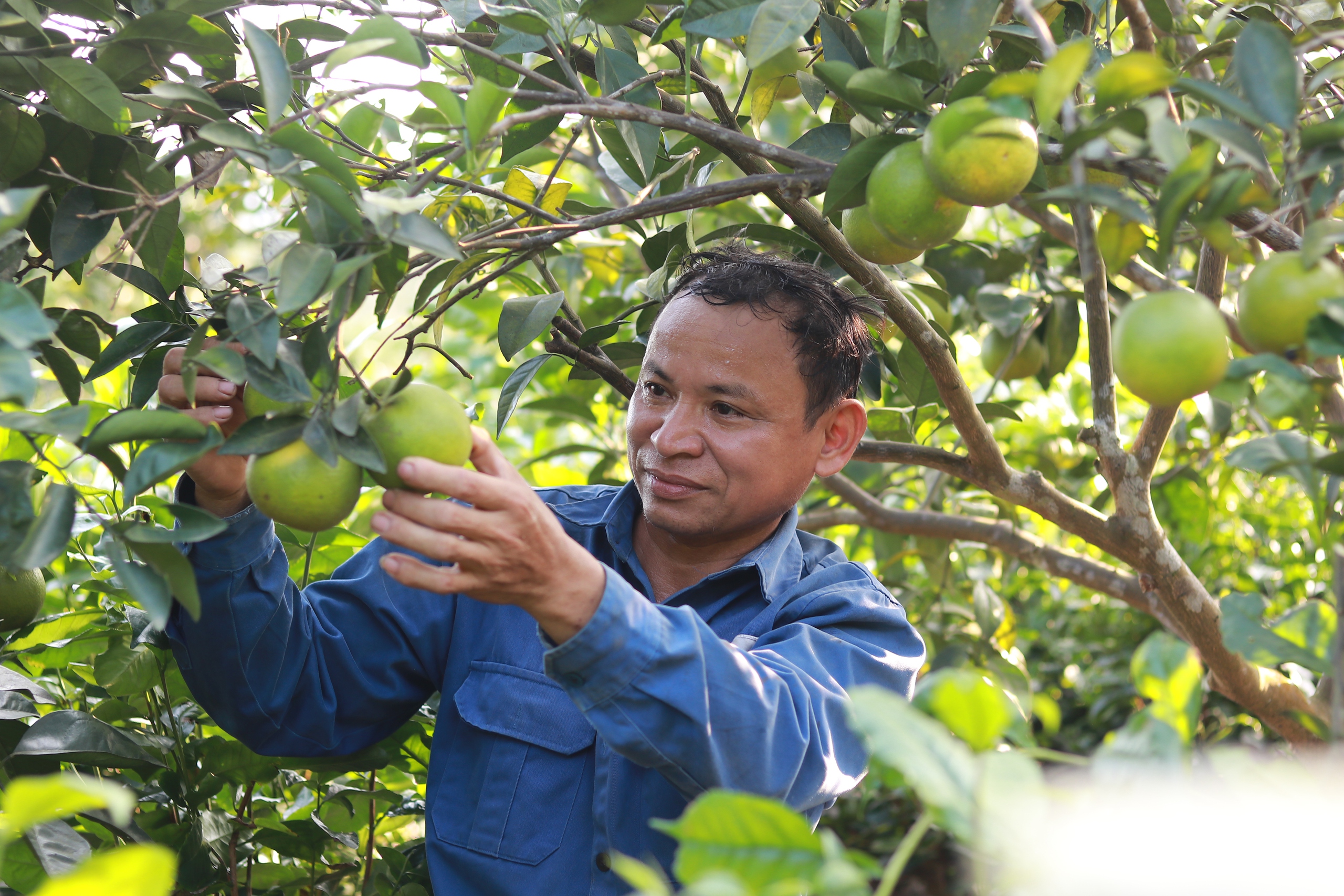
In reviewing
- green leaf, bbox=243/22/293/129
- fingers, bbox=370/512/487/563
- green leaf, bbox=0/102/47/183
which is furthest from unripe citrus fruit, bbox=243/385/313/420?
green leaf, bbox=0/102/47/183

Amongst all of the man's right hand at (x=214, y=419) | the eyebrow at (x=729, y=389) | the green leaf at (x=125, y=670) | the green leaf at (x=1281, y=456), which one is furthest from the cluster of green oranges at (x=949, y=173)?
the green leaf at (x=125, y=670)

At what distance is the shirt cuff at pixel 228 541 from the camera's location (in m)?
1.14

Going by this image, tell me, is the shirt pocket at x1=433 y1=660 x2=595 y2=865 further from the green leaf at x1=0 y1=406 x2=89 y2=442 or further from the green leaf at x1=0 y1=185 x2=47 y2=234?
the green leaf at x1=0 y1=185 x2=47 y2=234

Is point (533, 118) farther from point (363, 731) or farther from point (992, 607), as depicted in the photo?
point (992, 607)

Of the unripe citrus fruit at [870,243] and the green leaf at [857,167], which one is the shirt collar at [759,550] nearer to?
the unripe citrus fruit at [870,243]

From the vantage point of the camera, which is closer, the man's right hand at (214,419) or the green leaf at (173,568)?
the green leaf at (173,568)

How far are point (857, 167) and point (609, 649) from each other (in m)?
0.48

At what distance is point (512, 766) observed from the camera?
140 centimetres

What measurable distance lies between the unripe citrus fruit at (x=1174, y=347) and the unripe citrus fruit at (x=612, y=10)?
22.2 inches

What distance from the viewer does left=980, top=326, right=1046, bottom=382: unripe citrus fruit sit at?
2.00 m

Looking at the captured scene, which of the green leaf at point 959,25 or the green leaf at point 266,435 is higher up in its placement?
the green leaf at point 959,25

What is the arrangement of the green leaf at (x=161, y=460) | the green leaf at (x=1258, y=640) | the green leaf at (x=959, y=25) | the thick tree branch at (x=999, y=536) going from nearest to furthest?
the green leaf at (x=1258, y=640), the green leaf at (x=161, y=460), the green leaf at (x=959, y=25), the thick tree branch at (x=999, y=536)

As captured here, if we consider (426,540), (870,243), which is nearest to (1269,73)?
(870,243)

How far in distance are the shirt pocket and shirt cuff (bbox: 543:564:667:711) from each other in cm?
48
